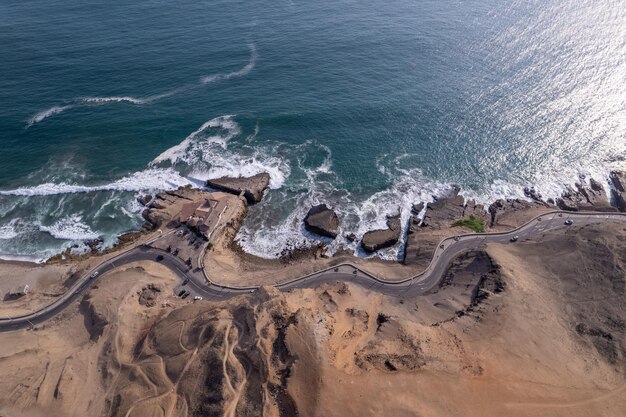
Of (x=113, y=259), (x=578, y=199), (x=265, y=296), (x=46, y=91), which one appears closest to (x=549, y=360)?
(x=265, y=296)

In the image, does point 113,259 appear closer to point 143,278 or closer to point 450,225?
point 143,278

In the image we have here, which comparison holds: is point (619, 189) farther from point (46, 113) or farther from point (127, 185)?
point (46, 113)

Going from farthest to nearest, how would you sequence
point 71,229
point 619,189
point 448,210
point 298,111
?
point 298,111
point 619,189
point 448,210
point 71,229

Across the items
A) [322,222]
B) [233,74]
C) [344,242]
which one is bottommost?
[344,242]

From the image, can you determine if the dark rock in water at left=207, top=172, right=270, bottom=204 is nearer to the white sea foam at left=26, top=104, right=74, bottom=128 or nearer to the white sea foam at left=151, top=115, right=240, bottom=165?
the white sea foam at left=151, top=115, right=240, bottom=165

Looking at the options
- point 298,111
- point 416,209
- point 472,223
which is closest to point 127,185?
point 298,111

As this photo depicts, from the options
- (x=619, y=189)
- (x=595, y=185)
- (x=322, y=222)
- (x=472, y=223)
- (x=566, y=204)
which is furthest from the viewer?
(x=595, y=185)

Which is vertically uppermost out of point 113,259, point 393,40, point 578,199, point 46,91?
Answer: point 393,40
